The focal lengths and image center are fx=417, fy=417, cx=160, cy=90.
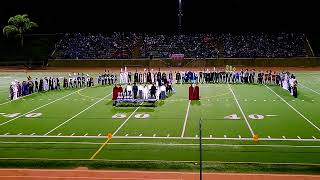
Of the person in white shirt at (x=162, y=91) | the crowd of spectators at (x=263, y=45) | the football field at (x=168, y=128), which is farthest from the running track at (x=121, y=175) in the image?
the crowd of spectators at (x=263, y=45)

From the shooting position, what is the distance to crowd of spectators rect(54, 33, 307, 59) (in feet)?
181

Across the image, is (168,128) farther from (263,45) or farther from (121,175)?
(263,45)

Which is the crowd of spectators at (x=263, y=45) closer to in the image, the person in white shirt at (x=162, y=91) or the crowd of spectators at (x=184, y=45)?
the crowd of spectators at (x=184, y=45)

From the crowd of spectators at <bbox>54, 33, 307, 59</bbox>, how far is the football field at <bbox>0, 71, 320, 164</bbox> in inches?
1113

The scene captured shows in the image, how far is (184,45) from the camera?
5791 cm

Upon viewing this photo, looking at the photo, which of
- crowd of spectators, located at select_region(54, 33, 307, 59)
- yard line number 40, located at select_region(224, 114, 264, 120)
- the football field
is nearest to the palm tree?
crowd of spectators, located at select_region(54, 33, 307, 59)

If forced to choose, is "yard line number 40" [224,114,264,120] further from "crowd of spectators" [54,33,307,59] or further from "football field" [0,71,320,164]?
"crowd of spectators" [54,33,307,59]

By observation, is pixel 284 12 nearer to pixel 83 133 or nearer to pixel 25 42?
pixel 25 42

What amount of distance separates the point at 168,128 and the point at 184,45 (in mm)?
41160

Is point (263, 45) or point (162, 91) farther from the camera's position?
point (263, 45)

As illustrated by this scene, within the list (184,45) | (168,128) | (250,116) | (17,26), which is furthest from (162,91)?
(17,26)

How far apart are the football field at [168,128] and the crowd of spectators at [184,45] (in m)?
28.3

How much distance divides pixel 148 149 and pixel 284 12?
5231 cm

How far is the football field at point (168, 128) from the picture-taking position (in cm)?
1380
